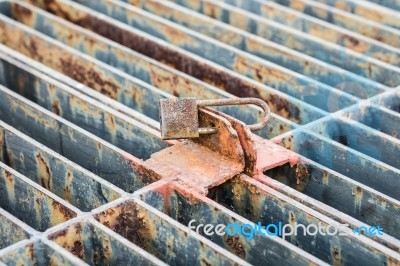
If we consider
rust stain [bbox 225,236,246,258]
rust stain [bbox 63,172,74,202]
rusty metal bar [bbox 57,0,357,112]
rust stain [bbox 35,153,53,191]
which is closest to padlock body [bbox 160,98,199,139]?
rust stain [bbox 63,172,74,202]

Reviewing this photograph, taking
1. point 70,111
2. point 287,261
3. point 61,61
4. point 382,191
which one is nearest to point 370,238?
point 287,261

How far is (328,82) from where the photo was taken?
7309 mm

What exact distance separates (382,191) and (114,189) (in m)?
1.84

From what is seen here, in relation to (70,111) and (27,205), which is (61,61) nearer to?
(70,111)

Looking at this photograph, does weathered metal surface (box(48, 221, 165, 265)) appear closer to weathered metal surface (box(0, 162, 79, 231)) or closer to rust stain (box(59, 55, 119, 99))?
weathered metal surface (box(0, 162, 79, 231))

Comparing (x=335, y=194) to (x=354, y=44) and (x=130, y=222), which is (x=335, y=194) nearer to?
(x=130, y=222)

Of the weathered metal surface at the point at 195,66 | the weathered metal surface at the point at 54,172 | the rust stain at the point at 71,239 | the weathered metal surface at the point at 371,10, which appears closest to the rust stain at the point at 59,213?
the rust stain at the point at 71,239

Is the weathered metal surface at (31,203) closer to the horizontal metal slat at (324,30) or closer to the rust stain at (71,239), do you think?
the rust stain at (71,239)

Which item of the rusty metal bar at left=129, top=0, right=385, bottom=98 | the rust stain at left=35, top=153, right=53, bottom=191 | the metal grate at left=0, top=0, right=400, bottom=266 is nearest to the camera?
the metal grate at left=0, top=0, right=400, bottom=266

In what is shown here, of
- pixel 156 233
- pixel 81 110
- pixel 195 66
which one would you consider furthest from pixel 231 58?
pixel 156 233

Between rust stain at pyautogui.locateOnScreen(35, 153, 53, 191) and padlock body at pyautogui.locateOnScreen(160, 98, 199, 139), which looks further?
rust stain at pyautogui.locateOnScreen(35, 153, 53, 191)

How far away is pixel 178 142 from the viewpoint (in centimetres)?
591

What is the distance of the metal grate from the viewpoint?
5.05 metres

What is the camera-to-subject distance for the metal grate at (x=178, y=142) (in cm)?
505
